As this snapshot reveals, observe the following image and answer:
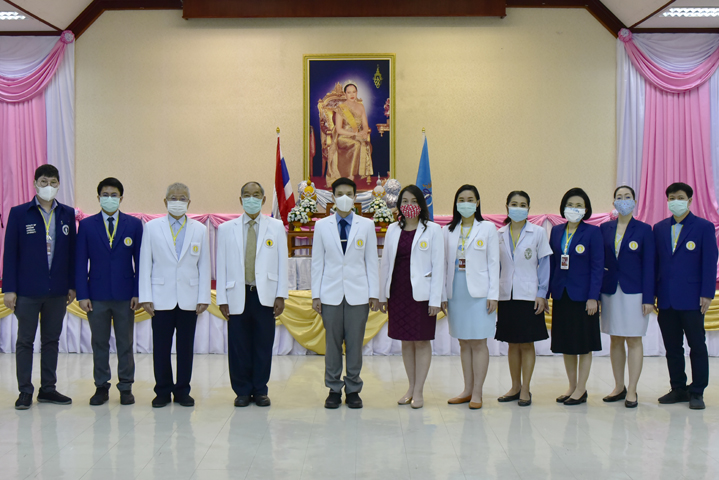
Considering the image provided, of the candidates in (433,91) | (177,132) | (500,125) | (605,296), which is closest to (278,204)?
(177,132)

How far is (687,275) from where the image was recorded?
14.9ft

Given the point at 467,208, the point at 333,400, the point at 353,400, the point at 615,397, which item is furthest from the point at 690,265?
the point at 333,400

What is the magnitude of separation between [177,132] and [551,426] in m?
6.74

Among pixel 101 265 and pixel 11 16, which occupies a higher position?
pixel 11 16

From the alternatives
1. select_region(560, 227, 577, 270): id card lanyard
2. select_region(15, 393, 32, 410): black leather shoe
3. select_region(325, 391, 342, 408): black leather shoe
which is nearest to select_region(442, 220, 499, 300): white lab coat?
select_region(560, 227, 577, 270): id card lanyard

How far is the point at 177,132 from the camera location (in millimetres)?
8875

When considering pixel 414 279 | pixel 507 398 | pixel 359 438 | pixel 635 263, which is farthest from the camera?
pixel 507 398

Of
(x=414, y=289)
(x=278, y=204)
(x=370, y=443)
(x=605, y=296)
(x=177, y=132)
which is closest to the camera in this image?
(x=370, y=443)

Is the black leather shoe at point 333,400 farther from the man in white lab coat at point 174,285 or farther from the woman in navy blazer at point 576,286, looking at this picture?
the woman in navy blazer at point 576,286

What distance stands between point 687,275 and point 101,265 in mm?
4205

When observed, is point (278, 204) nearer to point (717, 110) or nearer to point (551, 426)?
point (551, 426)

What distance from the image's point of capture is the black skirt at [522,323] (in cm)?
446

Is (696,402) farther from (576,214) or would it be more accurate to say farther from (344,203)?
(344,203)

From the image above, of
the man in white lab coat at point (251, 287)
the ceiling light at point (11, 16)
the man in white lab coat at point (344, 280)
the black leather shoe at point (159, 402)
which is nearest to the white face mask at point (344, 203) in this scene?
the man in white lab coat at point (344, 280)
